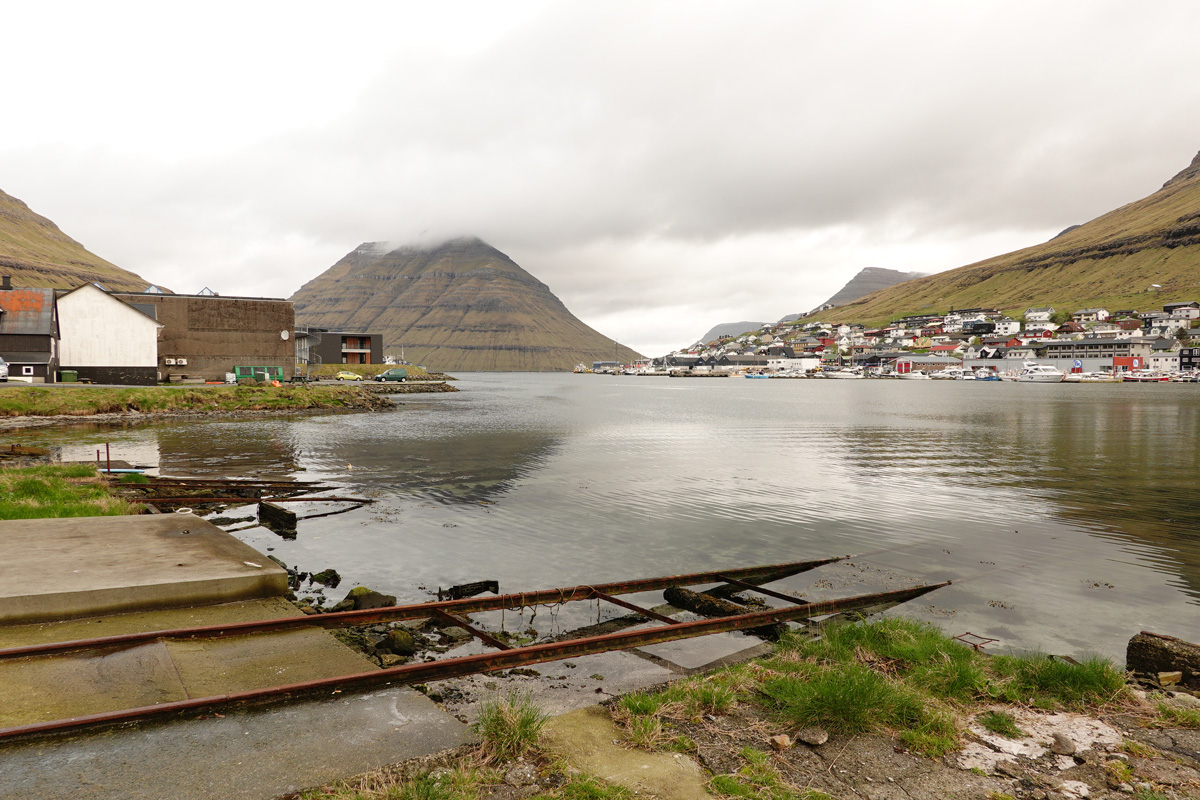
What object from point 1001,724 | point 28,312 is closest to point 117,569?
point 1001,724

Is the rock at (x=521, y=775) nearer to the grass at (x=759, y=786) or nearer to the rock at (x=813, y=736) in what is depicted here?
the grass at (x=759, y=786)

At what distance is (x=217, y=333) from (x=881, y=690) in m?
112

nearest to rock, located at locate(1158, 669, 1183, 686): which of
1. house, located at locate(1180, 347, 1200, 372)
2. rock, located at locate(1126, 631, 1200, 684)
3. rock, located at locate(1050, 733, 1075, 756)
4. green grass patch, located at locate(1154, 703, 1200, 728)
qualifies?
rock, located at locate(1126, 631, 1200, 684)

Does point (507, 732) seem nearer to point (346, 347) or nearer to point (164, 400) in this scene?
point (164, 400)

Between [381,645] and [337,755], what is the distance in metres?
4.58

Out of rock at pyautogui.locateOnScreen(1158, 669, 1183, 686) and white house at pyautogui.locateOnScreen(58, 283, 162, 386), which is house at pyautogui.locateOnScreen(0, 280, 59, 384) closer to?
white house at pyautogui.locateOnScreen(58, 283, 162, 386)

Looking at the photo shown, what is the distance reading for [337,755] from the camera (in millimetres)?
5812

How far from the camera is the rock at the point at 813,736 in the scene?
6.91 metres

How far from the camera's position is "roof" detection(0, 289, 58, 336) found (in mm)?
66625

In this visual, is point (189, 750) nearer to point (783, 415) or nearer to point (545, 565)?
point (545, 565)

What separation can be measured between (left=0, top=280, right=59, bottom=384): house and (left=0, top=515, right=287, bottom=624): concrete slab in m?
72.2

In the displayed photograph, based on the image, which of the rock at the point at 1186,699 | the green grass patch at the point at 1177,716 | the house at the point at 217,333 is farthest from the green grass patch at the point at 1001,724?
the house at the point at 217,333

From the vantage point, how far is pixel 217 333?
3861 inches

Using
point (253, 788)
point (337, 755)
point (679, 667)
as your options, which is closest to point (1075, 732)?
point (679, 667)
